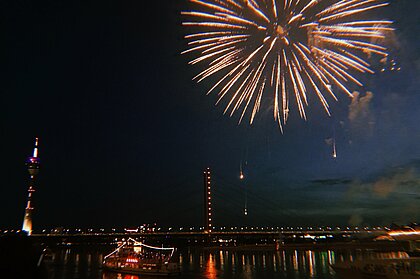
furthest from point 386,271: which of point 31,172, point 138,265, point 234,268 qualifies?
point 31,172

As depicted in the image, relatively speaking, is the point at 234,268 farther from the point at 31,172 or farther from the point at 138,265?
the point at 31,172

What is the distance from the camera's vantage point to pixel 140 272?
56.3 meters

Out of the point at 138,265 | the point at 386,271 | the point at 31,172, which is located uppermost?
the point at 31,172

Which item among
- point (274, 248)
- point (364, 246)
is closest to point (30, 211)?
point (274, 248)

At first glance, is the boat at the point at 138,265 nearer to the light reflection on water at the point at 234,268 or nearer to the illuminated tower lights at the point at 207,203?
the light reflection on water at the point at 234,268

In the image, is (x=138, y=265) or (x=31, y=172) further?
(x=31, y=172)

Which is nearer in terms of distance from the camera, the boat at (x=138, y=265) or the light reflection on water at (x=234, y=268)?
the light reflection on water at (x=234, y=268)

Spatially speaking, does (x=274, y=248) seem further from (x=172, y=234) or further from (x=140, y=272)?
(x=140, y=272)

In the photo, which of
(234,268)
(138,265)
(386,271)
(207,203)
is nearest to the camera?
(386,271)

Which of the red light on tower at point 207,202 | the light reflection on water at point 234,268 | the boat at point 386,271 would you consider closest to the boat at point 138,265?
the light reflection on water at point 234,268

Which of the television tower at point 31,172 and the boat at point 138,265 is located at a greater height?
the television tower at point 31,172

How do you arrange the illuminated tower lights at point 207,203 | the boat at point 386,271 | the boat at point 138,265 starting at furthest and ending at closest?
the illuminated tower lights at point 207,203
the boat at point 138,265
the boat at point 386,271

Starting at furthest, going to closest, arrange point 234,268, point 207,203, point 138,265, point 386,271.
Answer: point 207,203, point 234,268, point 138,265, point 386,271

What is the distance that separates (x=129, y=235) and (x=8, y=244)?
98.4m
